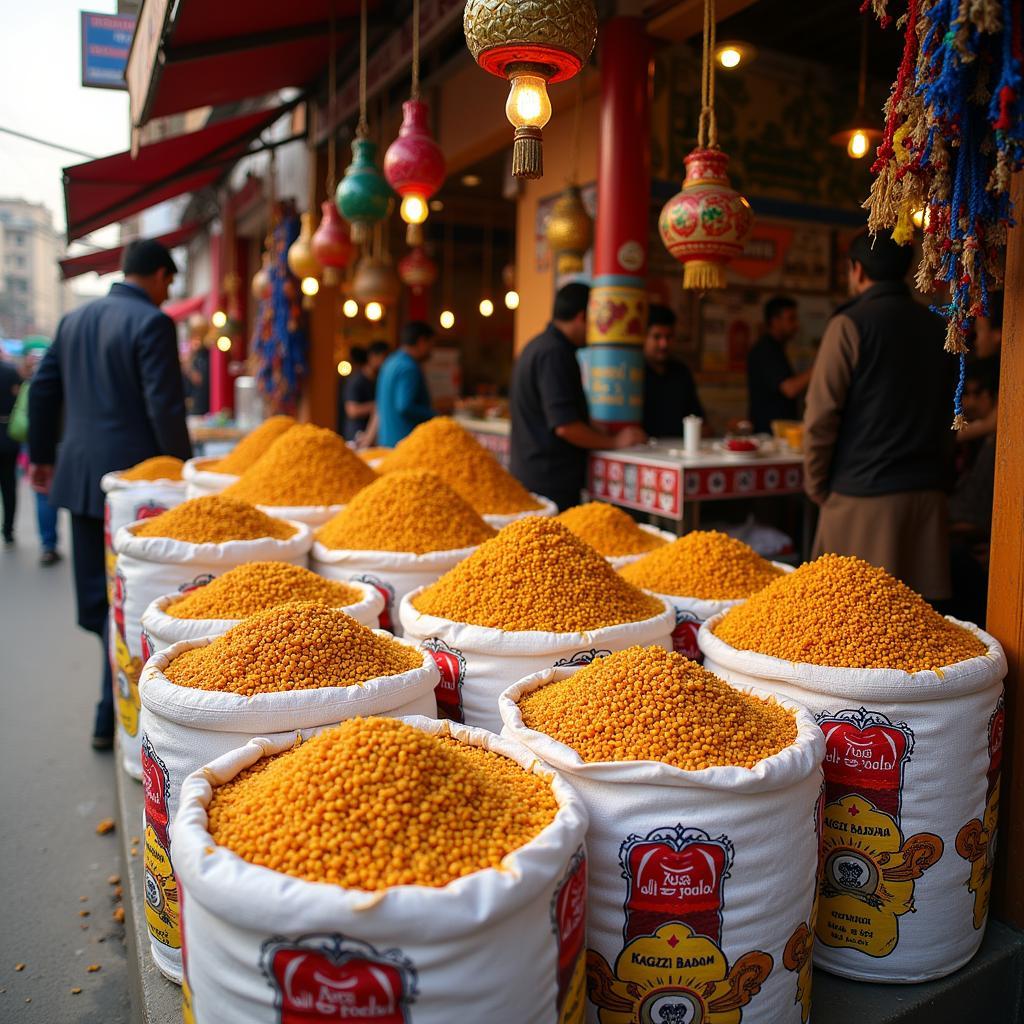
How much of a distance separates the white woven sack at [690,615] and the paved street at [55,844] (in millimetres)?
1207

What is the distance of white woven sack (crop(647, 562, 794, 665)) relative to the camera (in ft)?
5.13

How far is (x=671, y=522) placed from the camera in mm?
3713

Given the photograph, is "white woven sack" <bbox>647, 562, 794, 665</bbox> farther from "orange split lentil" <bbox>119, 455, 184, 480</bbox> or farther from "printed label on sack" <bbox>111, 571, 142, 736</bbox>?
"orange split lentil" <bbox>119, 455, 184, 480</bbox>

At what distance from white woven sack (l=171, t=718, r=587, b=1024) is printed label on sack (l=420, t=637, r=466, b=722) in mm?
540

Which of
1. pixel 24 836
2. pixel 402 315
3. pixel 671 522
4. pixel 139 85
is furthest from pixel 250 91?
pixel 402 315

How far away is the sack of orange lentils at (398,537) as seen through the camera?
179cm

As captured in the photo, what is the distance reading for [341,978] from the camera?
755 mm

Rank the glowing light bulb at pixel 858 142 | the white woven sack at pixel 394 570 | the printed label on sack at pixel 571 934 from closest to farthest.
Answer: the printed label on sack at pixel 571 934, the white woven sack at pixel 394 570, the glowing light bulb at pixel 858 142

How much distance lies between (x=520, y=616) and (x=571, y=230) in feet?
9.25

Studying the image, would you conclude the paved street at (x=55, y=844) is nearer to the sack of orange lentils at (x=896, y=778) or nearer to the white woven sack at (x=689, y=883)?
the white woven sack at (x=689, y=883)

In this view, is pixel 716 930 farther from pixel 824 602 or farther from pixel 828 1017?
pixel 824 602

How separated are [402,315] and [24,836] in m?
9.70

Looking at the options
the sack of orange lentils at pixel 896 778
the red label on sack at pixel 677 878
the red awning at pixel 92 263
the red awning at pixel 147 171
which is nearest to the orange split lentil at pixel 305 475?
the sack of orange lentils at pixel 896 778

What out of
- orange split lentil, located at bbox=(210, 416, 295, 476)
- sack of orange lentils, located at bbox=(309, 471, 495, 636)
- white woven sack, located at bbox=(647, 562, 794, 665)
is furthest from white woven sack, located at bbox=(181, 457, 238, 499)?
white woven sack, located at bbox=(647, 562, 794, 665)
